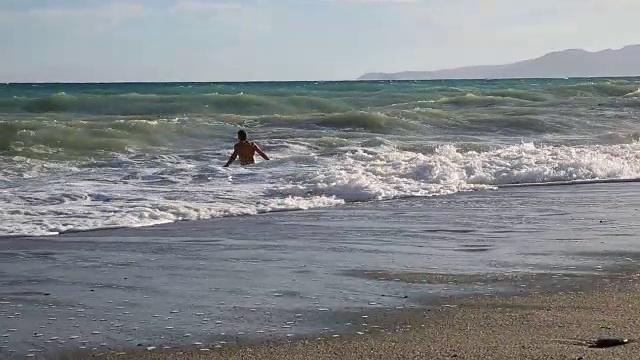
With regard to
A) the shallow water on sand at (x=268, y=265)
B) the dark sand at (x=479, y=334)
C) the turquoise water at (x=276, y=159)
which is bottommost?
the turquoise water at (x=276, y=159)

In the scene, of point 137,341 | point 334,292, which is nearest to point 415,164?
point 334,292

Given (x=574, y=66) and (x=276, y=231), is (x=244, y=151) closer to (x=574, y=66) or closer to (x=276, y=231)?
(x=276, y=231)

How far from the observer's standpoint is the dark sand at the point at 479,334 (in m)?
5.09

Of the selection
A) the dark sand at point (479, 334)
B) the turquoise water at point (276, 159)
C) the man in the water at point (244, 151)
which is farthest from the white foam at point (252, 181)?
the dark sand at point (479, 334)

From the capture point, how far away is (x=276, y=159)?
18109 millimetres

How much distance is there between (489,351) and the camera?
5.09 m

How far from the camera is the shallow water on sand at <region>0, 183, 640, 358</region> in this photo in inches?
231

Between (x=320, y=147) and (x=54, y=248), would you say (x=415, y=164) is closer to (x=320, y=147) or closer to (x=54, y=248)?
(x=320, y=147)

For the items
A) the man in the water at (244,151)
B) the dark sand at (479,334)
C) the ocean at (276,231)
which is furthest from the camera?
the man in the water at (244,151)

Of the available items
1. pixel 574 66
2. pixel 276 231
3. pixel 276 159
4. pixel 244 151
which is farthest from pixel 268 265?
pixel 574 66

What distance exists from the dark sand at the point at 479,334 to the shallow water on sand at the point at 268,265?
0.23 meters

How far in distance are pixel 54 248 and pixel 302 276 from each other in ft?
9.20

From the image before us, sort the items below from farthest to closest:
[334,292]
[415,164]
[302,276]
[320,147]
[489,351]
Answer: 1. [320,147]
2. [415,164]
3. [302,276]
4. [334,292]
5. [489,351]

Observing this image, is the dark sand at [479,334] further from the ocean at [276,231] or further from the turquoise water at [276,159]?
the turquoise water at [276,159]
